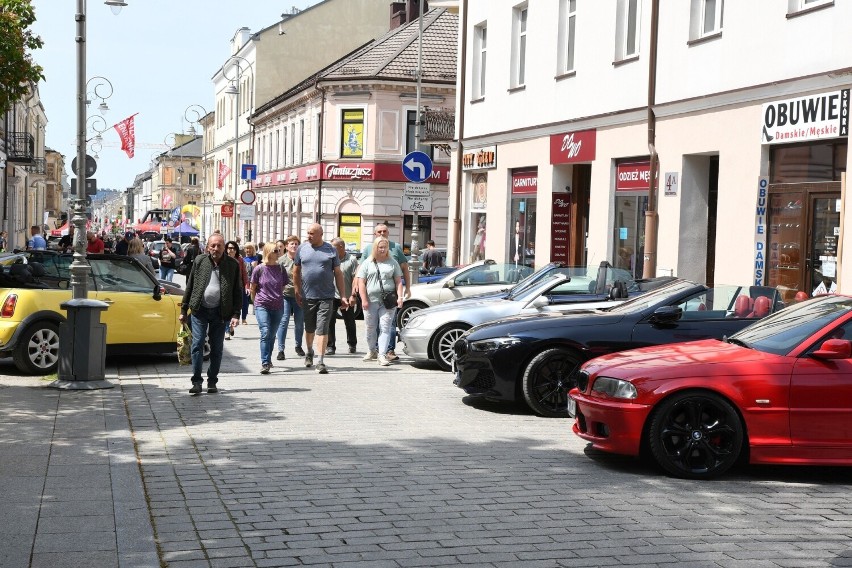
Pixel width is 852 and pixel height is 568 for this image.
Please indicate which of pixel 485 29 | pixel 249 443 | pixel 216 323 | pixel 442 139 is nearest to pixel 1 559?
pixel 249 443

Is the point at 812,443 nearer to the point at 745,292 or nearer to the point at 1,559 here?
the point at 745,292

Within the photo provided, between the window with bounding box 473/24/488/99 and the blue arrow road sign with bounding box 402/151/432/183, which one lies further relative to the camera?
the window with bounding box 473/24/488/99

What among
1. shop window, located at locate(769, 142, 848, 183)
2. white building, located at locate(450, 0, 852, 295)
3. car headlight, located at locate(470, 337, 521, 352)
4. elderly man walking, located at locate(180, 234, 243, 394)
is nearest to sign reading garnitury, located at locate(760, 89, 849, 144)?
white building, located at locate(450, 0, 852, 295)

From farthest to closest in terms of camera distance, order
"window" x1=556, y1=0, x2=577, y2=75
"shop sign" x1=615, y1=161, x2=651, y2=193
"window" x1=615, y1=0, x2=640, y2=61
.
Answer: "window" x1=556, y1=0, x2=577, y2=75 → "window" x1=615, y1=0, x2=640, y2=61 → "shop sign" x1=615, y1=161, x2=651, y2=193

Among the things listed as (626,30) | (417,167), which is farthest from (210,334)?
(626,30)

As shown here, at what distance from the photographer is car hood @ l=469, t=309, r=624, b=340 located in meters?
10.6

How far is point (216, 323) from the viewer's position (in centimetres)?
1218

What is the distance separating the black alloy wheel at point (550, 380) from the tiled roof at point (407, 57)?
122 ft

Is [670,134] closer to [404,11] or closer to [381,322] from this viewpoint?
[381,322]

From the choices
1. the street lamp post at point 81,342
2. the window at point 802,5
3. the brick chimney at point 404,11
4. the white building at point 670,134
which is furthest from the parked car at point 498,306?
the brick chimney at point 404,11

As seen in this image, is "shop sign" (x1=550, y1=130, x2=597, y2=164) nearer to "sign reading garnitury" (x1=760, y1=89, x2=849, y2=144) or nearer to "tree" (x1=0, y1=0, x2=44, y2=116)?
"sign reading garnitury" (x1=760, y1=89, x2=849, y2=144)

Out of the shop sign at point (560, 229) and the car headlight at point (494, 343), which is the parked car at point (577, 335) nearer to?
the car headlight at point (494, 343)

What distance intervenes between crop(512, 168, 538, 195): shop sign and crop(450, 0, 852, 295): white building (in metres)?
0.05

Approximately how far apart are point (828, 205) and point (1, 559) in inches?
485
